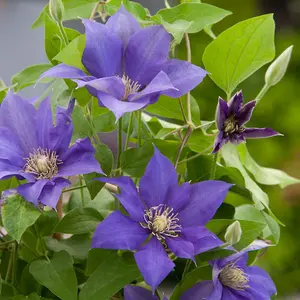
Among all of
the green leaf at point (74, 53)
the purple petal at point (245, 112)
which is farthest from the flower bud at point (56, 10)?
the purple petal at point (245, 112)

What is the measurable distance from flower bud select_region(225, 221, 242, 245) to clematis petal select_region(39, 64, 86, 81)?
0.13 metres

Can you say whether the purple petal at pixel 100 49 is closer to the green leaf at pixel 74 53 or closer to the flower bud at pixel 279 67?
the green leaf at pixel 74 53

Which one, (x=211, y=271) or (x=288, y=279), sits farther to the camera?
(x=288, y=279)

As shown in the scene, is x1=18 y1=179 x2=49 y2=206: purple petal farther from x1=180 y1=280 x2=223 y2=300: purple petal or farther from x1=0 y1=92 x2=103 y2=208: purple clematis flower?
x1=180 y1=280 x2=223 y2=300: purple petal

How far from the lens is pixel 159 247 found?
13.6 inches

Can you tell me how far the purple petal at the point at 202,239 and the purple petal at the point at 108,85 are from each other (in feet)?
0.30

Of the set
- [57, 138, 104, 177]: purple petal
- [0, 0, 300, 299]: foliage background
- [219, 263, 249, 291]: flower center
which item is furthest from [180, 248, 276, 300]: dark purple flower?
[0, 0, 300, 299]: foliage background

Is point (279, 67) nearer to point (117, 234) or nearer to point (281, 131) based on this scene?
point (117, 234)

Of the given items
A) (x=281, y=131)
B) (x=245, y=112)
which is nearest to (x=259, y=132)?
(x=245, y=112)

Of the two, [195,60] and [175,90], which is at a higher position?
[175,90]

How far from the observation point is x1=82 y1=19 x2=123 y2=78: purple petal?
35 cm

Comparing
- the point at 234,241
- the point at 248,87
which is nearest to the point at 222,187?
the point at 234,241

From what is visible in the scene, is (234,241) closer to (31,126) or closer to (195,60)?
(31,126)

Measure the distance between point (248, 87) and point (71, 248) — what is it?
4.21ft
